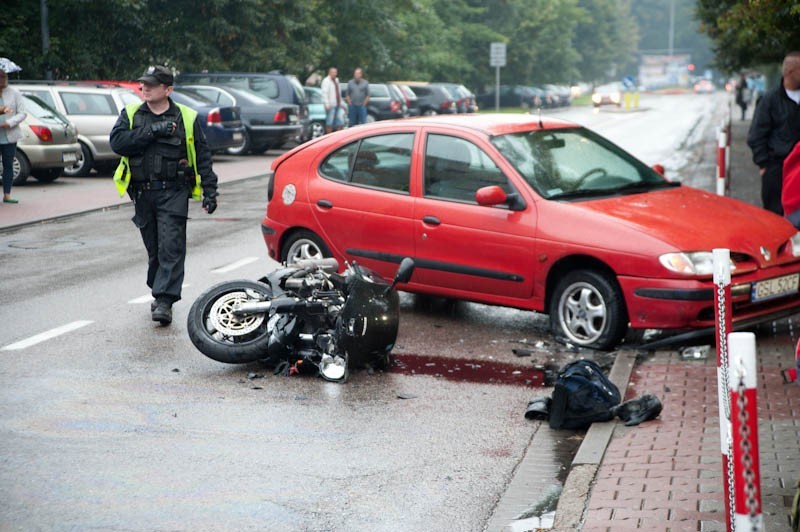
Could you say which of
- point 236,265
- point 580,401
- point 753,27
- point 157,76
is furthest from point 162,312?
point 753,27

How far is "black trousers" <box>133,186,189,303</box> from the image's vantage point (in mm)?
9266

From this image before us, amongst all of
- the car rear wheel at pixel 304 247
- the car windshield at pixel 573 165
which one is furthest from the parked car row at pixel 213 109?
the car windshield at pixel 573 165

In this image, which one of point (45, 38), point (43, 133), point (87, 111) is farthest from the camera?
point (45, 38)

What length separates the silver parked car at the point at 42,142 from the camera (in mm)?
20594

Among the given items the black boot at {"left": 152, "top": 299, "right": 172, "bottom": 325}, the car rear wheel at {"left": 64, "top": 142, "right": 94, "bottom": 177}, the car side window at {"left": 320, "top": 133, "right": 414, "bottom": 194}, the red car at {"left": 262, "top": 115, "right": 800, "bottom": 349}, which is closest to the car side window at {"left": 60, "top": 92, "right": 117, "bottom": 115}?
the car rear wheel at {"left": 64, "top": 142, "right": 94, "bottom": 177}

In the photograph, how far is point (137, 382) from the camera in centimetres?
760

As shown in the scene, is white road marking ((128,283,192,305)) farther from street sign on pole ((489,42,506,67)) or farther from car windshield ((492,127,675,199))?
street sign on pole ((489,42,506,67))

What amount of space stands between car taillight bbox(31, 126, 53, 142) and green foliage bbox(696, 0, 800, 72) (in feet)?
36.4

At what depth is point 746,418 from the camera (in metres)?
3.26

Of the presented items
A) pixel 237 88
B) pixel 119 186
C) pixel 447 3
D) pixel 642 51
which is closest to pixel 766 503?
pixel 119 186

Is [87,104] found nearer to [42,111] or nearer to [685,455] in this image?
[42,111]

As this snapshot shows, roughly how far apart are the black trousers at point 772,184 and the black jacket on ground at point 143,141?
4.87 m

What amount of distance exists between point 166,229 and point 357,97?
23768mm

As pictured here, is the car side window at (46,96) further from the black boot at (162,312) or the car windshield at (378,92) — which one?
the car windshield at (378,92)
